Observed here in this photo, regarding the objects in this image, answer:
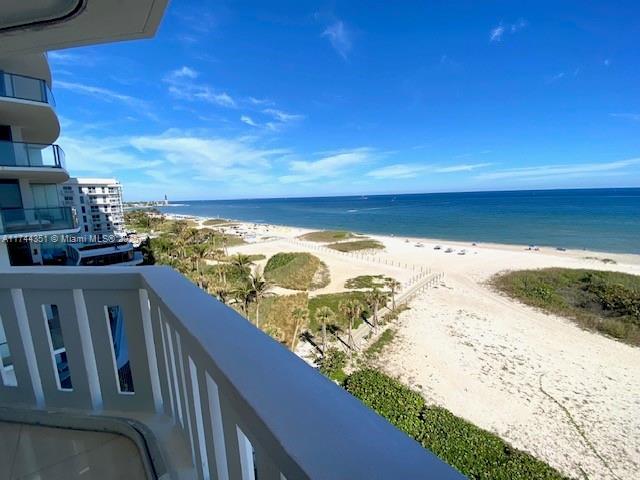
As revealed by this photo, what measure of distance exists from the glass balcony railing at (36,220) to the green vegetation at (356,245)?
88.9ft

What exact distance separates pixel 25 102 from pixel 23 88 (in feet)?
1.13

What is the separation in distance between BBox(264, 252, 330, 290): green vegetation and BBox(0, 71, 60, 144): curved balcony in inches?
568

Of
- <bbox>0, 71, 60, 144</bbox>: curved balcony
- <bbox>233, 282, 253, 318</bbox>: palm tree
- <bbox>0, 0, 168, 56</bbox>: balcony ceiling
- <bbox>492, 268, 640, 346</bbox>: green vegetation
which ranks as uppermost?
<bbox>0, 71, 60, 144</bbox>: curved balcony

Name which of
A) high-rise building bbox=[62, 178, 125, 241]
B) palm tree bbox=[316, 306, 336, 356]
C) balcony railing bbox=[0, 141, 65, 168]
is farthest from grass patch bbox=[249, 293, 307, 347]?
high-rise building bbox=[62, 178, 125, 241]

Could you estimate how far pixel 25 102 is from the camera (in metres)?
6.71

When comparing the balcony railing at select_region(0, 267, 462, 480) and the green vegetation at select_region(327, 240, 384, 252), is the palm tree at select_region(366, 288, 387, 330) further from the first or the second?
the green vegetation at select_region(327, 240, 384, 252)

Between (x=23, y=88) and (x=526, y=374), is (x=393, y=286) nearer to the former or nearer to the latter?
(x=526, y=374)

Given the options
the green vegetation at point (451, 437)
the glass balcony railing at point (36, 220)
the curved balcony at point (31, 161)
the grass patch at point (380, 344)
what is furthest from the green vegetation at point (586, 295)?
the curved balcony at point (31, 161)

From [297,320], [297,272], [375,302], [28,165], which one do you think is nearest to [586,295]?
[375,302]

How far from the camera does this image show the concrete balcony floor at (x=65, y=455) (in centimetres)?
153

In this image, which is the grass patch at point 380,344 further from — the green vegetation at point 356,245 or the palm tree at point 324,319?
the green vegetation at point 356,245

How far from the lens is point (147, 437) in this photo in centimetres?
158

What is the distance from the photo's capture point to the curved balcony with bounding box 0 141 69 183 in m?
6.72

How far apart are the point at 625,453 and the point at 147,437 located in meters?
10.8
